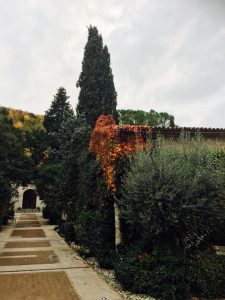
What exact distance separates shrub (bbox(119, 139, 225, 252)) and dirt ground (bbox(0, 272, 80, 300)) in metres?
2.76

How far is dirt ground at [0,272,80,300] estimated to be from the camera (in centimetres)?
884

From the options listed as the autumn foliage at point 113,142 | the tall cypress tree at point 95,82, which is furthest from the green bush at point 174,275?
the tall cypress tree at point 95,82

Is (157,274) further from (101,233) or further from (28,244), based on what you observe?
(28,244)

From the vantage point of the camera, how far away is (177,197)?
9.28 meters

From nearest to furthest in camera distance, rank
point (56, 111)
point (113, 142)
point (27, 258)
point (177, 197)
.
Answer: point (177, 197) < point (113, 142) < point (27, 258) < point (56, 111)

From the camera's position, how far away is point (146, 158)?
10.2 m

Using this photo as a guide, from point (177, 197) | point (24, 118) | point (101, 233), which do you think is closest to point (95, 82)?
point (101, 233)

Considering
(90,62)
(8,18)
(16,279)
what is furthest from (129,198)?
(90,62)

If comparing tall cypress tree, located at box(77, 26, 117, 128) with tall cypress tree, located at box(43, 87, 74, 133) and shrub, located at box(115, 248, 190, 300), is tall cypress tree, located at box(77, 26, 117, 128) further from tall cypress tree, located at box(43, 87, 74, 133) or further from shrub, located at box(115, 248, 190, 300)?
shrub, located at box(115, 248, 190, 300)

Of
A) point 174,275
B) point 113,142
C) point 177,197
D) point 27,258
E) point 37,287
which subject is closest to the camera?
point 174,275

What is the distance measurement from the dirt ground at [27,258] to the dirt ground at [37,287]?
213 centimetres

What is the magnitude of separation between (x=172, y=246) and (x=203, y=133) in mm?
6244

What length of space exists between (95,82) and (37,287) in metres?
19.4

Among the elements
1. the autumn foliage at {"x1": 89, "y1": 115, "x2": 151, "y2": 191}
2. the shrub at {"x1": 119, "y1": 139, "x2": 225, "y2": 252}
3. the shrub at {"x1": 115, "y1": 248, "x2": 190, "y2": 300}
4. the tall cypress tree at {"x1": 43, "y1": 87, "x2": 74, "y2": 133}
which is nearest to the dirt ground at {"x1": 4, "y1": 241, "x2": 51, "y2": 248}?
the autumn foliage at {"x1": 89, "y1": 115, "x2": 151, "y2": 191}
